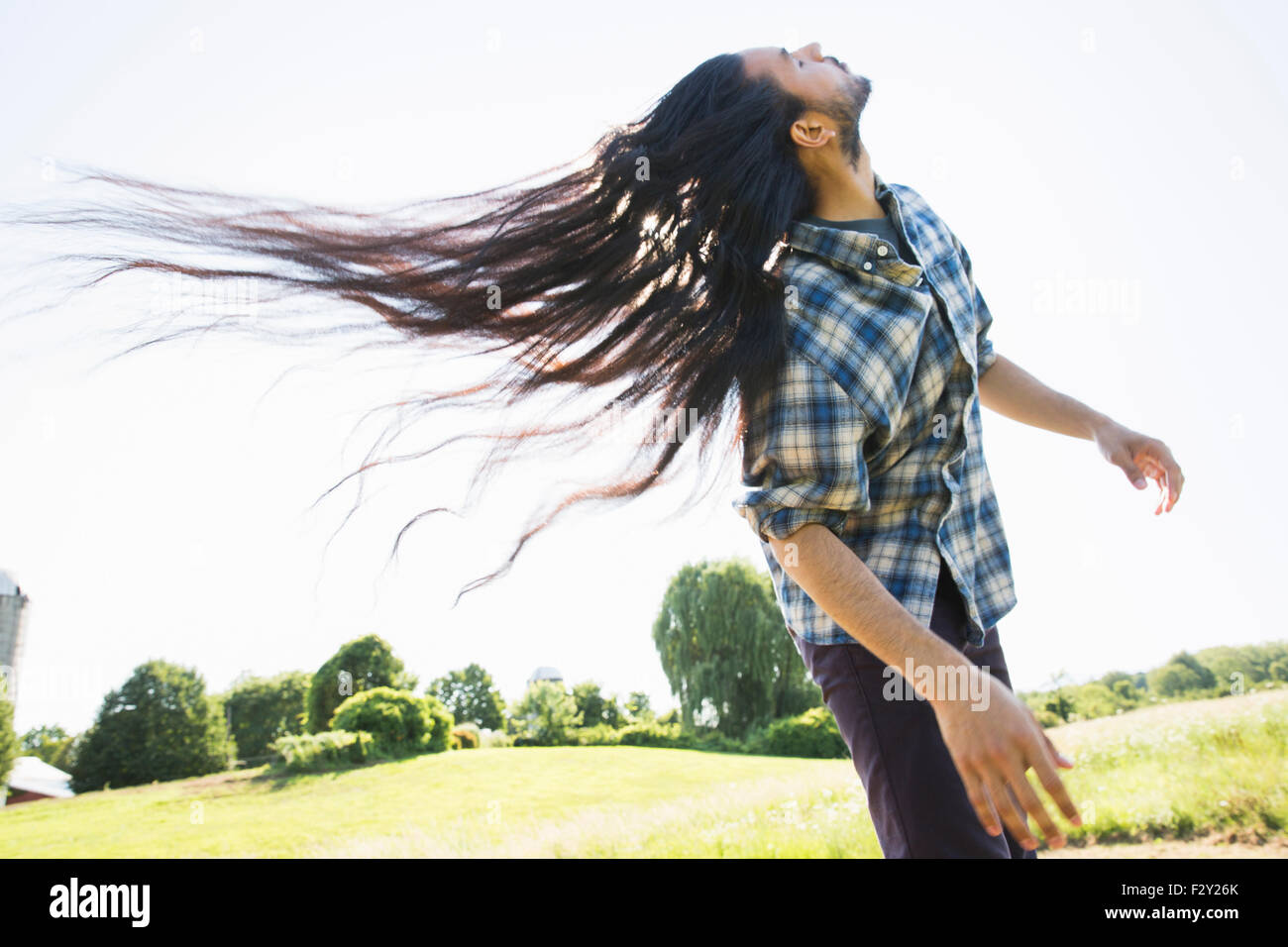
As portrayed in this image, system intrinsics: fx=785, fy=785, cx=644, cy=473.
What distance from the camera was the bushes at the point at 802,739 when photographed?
15898 mm

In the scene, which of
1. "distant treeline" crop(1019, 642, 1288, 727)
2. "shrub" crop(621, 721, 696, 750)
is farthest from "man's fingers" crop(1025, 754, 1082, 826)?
"shrub" crop(621, 721, 696, 750)

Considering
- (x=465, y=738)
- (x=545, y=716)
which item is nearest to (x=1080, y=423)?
(x=465, y=738)

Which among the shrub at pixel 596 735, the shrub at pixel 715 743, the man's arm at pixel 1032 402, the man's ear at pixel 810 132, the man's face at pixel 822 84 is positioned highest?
the man's face at pixel 822 84

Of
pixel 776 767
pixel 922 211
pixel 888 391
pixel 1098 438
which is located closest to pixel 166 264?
pixel 888 391

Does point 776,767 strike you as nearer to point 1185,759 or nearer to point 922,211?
point 1185,759

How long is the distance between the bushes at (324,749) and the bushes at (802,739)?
7.81m

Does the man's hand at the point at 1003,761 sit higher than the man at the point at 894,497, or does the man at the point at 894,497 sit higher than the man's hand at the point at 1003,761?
the man at the point at 894,497

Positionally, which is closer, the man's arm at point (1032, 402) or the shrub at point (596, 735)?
the man's arm at point (1032, 402)

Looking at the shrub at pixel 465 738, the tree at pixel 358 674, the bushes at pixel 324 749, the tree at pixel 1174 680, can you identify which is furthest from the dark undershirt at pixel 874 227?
the shrub at pixel 465 738

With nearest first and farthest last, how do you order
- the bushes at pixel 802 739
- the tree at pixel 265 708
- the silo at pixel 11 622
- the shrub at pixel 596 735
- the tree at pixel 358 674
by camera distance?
the silo at pixel 11 622, the tree at pixel 265 708, the tree at pixel 358 674, the shrub at pixel 596 735, the bushes at pixel 802 739

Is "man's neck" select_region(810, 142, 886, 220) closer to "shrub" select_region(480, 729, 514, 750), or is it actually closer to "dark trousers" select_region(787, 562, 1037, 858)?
"dark trousers" select_region(787, 562, 1037, 858)

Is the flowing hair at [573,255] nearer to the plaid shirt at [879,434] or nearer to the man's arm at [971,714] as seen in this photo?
the plaid shirt at [879,434]

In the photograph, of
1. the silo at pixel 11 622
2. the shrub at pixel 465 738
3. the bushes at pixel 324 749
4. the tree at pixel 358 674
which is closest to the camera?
the silo at pixel 11 622
